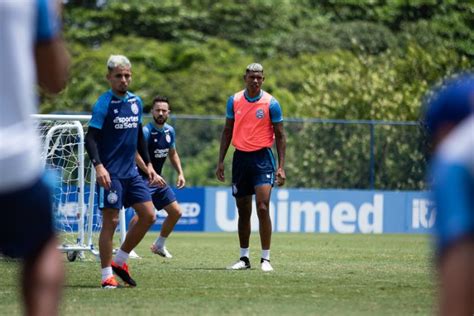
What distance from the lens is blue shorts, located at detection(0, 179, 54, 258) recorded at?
4664mm

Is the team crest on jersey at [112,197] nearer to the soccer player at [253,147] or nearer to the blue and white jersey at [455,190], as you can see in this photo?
the soccer player at [253,147]

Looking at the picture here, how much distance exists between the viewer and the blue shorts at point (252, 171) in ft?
43.8

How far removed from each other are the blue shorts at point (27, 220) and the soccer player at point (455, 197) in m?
1.50

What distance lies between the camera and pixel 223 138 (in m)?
14.1

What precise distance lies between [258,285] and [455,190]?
22.2 ft

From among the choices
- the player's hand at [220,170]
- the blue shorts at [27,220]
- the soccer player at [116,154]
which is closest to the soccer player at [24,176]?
the blue shorts at [27,220]

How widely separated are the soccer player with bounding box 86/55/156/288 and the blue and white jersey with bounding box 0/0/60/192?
5594 mm

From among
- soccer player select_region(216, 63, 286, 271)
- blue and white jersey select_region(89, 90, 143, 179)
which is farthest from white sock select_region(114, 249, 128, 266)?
soccer player select_region(216, 63, 286, 271)

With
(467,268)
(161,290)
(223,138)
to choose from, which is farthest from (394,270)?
(467,268)

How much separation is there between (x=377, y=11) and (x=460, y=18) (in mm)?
8704

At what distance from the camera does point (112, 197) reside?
10492 mm

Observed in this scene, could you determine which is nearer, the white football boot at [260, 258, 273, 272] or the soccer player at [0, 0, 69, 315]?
the soccer player at [0, 0, 69, 315]

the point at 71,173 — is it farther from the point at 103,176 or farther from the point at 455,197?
the point at 455,197

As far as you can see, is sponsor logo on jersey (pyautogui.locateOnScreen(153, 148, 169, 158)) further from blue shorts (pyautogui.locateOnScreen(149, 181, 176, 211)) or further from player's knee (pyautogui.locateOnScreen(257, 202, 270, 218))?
player's knee (pyautogui.locateOnScreen(257, 202, 270, 218))
